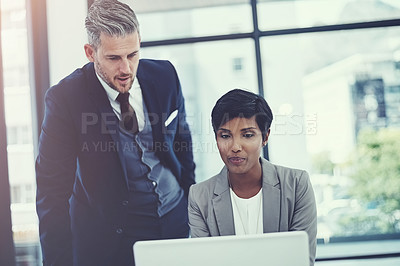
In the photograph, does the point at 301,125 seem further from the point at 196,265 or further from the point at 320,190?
the point at 196,265

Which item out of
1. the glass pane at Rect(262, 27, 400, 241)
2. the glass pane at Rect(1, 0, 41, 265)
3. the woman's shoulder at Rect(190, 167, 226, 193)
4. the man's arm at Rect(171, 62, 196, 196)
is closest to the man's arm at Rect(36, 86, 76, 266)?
the glass pane at Rect(1, 0, 41, 265)

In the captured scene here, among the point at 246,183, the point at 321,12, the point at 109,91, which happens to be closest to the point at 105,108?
the point at 109,91

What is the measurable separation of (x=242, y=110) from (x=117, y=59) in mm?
1053

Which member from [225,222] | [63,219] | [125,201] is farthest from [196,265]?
[63,219]

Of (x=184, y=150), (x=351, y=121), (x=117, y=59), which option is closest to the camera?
(x=117, y=59)

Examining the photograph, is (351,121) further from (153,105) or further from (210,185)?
(210,185)

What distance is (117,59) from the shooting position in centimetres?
297

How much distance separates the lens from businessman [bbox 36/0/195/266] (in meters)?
2.98

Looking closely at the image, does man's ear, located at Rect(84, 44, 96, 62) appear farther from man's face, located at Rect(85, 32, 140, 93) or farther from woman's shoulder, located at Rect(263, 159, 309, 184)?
woman's shoulder, located at Rect(263, 159, 309, 184)

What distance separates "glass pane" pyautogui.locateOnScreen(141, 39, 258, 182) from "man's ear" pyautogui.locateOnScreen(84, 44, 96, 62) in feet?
1.27

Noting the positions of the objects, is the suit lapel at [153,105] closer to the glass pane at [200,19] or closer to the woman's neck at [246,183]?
the glass pane at [200,19]

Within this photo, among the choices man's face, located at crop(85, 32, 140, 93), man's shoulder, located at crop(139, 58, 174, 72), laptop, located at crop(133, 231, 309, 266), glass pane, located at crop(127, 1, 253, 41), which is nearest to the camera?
laptop, located at crop(133, 231, 309, 266)

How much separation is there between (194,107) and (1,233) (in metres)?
1.63

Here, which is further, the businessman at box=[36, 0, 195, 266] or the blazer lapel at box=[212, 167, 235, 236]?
the businessman at box=[36, 0, 195, 266]
